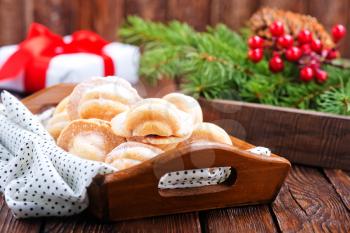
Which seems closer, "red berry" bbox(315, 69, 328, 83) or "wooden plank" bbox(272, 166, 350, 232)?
"wooden plank" bbox(272, 166, 350, 232)

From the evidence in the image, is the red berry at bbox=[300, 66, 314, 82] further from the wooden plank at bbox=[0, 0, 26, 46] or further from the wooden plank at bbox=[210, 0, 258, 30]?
the wooden plank at bbox=[0, 0, 26, 46]

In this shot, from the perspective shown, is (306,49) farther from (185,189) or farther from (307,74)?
(185,189)

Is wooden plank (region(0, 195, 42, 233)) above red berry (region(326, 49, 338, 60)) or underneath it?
underneath

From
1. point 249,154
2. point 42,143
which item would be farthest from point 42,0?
point 249,154

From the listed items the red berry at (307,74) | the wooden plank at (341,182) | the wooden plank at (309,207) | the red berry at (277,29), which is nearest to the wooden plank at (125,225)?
the wooden plank at (309,207)

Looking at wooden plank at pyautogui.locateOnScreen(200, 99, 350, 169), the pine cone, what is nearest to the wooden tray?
wooden plank at pyautogui.locateOnScreen(200, 99, 350, 169)
